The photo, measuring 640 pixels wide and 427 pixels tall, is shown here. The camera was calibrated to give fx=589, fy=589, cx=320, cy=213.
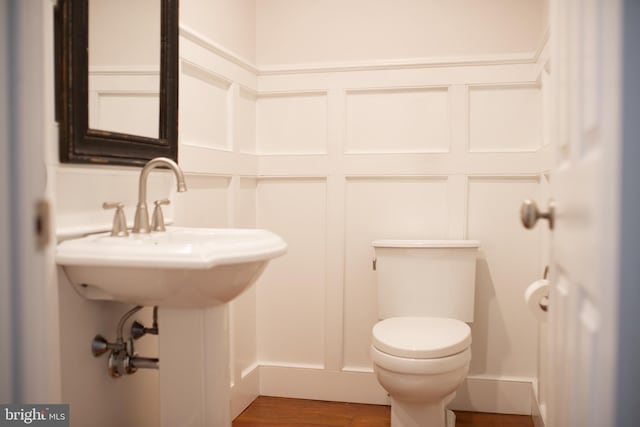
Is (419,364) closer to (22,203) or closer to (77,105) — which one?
(77,105)

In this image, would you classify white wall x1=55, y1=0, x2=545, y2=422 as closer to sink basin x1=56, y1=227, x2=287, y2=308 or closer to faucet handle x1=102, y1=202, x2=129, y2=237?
faucet handle x1=102, y1=202, x2=129, y2=237

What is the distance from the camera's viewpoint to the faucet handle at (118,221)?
166cm

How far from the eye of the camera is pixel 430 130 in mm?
2721

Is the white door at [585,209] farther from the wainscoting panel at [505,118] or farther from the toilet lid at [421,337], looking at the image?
the wainscoting panel at [505,118]

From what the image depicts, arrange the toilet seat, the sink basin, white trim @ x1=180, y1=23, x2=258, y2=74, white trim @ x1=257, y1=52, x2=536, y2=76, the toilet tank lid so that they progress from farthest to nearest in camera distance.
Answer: white trim @ x1=257, y1=52, x2=536, y2=76 < the toilet tank lid < white trim @ x1=180, y1=23, x2=258, y2=74 < the toilet seat < the sink basin

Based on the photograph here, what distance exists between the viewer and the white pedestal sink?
1391 millimetres

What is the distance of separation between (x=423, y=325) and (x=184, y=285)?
1.19 m

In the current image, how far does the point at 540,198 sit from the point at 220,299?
165cm

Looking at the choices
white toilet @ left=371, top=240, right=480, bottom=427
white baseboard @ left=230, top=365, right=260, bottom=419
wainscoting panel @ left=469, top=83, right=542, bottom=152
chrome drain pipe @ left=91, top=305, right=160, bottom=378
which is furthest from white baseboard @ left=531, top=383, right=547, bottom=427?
chrome drain pipe @ left=91, top=305, right=160, bottom=378

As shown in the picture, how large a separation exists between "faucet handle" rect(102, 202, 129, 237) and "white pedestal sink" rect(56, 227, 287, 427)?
26 millimetres

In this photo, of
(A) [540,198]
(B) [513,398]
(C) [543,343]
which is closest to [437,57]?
(A) [540,198]

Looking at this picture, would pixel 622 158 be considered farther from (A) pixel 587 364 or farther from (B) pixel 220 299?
(B) pixel 220 299

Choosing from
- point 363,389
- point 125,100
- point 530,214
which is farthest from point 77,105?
point 363,389

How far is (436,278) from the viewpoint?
2518mm
